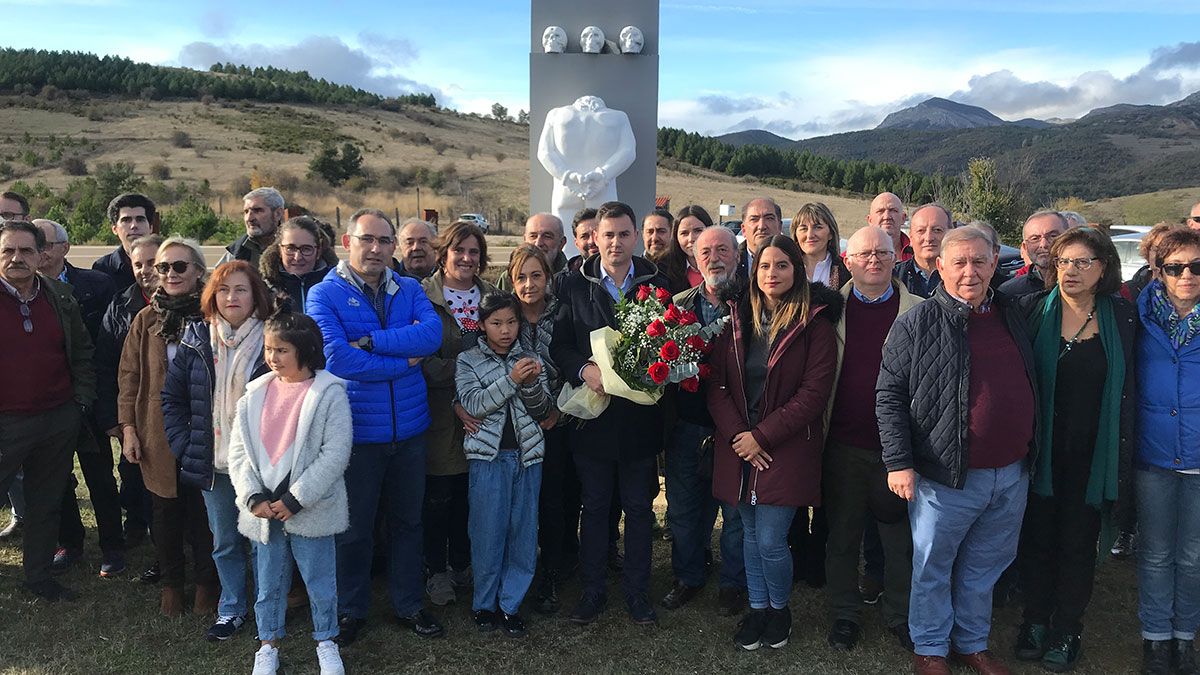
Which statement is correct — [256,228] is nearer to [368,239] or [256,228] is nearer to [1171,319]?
[368,239]

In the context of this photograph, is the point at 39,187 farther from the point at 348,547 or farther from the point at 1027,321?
the point at 1027,321

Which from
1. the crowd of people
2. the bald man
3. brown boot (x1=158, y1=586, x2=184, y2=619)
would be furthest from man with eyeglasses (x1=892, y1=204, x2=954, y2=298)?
brown boot (x1=158, y1=586, x2=184, y2=619)

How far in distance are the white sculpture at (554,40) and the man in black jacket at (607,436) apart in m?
5.49

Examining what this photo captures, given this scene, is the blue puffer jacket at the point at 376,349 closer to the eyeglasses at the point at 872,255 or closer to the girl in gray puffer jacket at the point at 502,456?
the girl in gray puffer jacket at the point at 502,456

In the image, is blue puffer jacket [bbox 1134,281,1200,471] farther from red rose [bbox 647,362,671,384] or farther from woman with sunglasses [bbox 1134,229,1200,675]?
red rose [bbox 647,362,671,384]

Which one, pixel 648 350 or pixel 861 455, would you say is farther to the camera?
pixel 861 455

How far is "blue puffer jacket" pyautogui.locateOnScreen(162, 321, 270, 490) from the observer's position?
11.1ft

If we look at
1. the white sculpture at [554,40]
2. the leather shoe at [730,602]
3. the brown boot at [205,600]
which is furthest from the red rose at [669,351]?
the white sculpture at [554,40]

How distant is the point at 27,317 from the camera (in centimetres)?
381

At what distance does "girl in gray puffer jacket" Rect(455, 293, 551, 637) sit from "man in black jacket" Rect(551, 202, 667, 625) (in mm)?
213

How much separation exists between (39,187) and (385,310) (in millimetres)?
33087

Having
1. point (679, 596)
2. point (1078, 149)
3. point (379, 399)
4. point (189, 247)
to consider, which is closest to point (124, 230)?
point (189, 247)

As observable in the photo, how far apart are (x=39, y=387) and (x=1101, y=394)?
15.8 feet

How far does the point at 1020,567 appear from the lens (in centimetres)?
370
